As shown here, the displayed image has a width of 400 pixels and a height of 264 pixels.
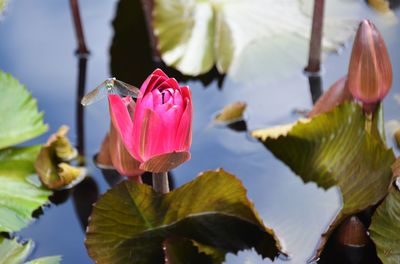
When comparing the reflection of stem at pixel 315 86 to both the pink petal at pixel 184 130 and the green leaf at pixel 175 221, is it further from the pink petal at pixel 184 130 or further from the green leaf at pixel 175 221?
Answer: the pink petal at pixel 184 130

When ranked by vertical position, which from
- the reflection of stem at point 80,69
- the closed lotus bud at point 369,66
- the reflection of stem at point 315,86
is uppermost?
the closed lotus bud at point 369,66

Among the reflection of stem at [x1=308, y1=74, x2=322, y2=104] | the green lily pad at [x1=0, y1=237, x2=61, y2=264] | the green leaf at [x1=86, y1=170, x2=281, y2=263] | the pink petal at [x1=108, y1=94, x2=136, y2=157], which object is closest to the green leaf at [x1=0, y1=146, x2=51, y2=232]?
the green lily pad at [x1=0, y1=237, x2=61, y2=264]

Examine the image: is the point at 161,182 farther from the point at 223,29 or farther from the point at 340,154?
the point at 223,29

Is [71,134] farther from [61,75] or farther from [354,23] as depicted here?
[354,23]

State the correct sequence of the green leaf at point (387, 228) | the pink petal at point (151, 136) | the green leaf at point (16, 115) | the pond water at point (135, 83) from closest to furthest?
the pink petal at point (151, 136), the green leaf at point (387, 228), the pond water at point (135, 83), the green leaf at point (16, 115)

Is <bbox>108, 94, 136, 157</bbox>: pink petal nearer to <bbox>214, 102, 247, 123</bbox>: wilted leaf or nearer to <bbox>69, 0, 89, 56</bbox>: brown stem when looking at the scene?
<bbox>214, 102, 247, 123</bbox>: wilted leaf

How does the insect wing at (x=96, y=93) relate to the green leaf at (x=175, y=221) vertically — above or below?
above

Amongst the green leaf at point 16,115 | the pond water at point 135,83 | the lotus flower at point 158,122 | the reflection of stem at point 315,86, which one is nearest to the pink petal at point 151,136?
the lotus flower at point 158,122
